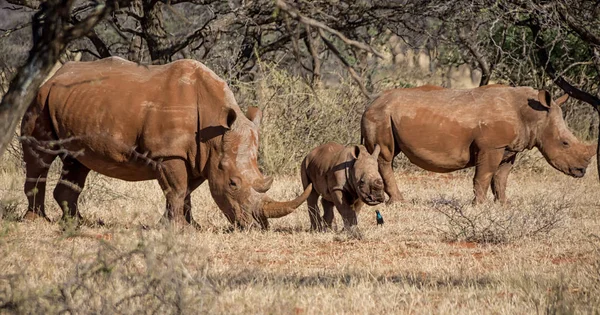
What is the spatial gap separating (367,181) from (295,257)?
1.38 metres

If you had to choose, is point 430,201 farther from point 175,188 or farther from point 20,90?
point 20,90

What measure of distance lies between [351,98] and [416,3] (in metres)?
1.80

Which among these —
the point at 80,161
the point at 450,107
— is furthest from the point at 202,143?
the point at 450,107

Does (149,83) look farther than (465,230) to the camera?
Yes

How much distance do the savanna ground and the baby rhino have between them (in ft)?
0.81

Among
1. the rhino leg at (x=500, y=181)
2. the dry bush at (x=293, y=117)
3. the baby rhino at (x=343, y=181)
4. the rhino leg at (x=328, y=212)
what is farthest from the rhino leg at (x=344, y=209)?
the dry bush at (x=293, y=117)

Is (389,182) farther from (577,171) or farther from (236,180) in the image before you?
(236,180)

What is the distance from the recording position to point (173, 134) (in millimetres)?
9312

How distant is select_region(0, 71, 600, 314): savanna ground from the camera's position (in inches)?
208

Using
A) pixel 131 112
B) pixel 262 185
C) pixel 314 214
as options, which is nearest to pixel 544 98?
pixel 314 214

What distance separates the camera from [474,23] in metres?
14.7

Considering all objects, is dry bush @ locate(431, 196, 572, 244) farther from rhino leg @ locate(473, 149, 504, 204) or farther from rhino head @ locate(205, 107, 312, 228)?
rhino leg @ locate(473, 149, 504, 204)

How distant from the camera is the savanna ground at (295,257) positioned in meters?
A: 5.27

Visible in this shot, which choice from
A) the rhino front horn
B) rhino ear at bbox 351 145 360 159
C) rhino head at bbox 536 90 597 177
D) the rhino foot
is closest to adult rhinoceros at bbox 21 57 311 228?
the rhino front horn
